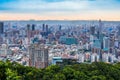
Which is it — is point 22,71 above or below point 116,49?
above

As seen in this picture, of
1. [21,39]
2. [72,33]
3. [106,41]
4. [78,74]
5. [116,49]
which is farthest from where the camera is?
[72,33]

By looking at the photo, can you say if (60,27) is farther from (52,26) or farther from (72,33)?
(72,33)

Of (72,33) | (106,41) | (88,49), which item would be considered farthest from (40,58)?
(72,33)

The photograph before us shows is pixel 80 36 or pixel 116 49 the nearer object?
pixel 116 49

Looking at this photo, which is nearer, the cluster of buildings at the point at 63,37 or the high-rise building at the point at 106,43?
the cluster of buildings at the point at 63,37

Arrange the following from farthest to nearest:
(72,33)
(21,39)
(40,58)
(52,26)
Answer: (52,26) → (72,33) → (21,39) → (40,58)

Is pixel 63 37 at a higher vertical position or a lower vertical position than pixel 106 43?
higher

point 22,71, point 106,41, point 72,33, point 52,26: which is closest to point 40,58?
point 106,41

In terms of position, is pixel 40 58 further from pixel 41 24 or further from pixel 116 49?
pixel 41 24

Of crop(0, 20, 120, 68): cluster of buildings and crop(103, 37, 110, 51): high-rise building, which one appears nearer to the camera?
crop(0, 20, 120, 68): cluster of buildings

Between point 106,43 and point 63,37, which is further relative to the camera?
point 63,37
